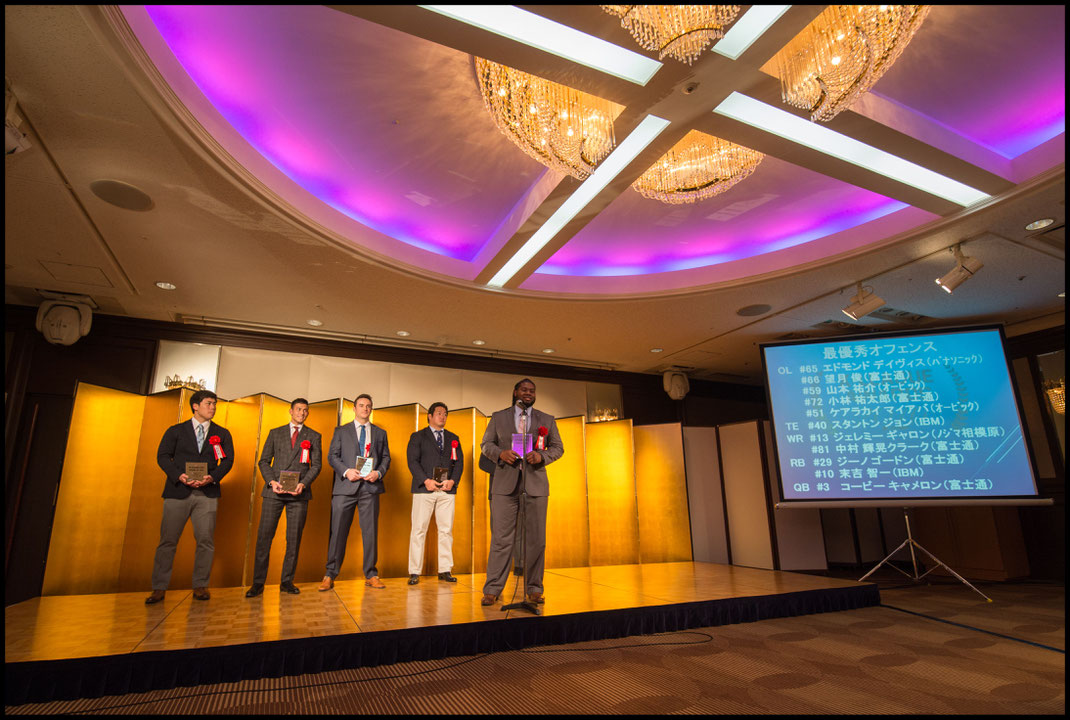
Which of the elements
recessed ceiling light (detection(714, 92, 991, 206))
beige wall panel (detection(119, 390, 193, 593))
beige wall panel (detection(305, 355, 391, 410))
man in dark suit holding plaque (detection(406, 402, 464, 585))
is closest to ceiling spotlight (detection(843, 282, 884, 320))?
recessed ceiling light (detection(714, 92, 991, 206))

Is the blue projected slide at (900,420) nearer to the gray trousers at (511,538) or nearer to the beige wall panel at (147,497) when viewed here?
the gray trousers at (511,538)

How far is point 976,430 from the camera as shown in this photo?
5.33 meters

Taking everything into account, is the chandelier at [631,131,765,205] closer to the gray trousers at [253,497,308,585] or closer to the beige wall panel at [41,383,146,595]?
the gray trousers at [253,497,308,585]

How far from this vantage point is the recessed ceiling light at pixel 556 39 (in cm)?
268

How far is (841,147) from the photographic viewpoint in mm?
3672

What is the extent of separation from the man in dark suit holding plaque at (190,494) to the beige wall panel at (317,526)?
89cm

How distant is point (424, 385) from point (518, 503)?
3.72 metres

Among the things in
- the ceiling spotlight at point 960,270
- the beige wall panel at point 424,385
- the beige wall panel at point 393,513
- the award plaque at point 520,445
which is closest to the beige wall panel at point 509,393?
the beige wall panel at point 424,385

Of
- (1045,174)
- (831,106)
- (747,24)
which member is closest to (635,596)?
(831,106)

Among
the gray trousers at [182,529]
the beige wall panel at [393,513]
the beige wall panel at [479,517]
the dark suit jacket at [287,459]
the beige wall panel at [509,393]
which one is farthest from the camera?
the beige wall panel at [509,393]

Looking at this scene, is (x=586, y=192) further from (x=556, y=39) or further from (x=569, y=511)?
(x=569, y=511)

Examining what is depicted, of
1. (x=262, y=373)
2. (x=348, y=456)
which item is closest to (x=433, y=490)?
(x=348, y=456)

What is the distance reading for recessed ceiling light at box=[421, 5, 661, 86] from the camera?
268cm

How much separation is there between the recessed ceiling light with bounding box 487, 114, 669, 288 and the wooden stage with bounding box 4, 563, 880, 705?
2.77 m
